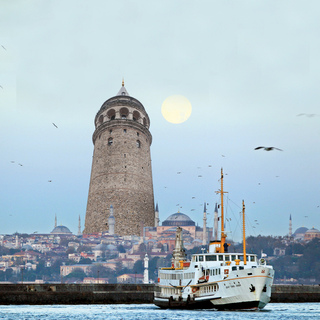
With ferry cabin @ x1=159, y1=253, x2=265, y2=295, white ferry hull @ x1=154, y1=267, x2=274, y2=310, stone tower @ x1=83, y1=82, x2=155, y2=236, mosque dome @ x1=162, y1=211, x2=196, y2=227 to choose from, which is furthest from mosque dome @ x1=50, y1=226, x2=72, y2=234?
white ferry hull @ x1=154, y1=267, x2=274, y2=310

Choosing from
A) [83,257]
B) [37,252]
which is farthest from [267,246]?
[37,252]

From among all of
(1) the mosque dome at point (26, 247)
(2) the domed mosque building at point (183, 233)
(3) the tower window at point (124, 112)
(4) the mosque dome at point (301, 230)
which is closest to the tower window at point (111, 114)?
(3) the tower window at point (124, 112)

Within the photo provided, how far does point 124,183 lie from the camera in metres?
78.7

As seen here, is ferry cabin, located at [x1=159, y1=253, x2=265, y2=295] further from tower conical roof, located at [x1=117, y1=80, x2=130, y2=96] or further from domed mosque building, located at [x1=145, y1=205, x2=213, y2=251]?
tower conical roof, located at [x1=117, y1=80, x2=130, y2=96]

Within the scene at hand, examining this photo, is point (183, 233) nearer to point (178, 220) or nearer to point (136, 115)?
point (178, 220)

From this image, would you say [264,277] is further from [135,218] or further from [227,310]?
[135,218]

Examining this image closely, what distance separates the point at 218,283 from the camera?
3108cm

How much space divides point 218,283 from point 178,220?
125m

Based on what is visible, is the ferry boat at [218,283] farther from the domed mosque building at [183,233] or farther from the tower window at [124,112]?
the domed mosque building at [183,233]

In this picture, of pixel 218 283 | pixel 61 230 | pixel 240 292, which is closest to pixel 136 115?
pixel 218 283

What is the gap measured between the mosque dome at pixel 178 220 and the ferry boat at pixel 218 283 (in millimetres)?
117599

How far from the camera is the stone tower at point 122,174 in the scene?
258 feet

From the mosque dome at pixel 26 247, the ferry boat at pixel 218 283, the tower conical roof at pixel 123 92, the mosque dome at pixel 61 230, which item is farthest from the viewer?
the mosque dome at pixel 61 230

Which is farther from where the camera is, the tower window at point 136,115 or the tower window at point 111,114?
the tower window at point 111,114
